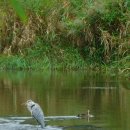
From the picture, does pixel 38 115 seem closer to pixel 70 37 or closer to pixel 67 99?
pixel 67 99

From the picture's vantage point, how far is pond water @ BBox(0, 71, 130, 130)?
1159 cm

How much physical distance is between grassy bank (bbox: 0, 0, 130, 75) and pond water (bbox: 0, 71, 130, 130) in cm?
209

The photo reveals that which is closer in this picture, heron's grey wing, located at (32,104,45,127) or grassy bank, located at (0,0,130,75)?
heron's grey wing, located at (32,104,45,127)

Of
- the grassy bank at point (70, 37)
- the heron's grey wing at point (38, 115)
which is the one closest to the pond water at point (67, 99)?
the heron's grey wing at point (38, 115)

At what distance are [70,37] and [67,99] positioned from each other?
39.6 ft

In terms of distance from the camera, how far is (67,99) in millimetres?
15922

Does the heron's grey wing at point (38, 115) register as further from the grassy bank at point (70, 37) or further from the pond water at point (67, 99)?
the grassy bank at point (70, 37)

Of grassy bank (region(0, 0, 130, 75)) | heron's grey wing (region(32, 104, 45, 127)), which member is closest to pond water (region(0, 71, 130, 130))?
heron's grey wing (region(32, 104, 45, 127))

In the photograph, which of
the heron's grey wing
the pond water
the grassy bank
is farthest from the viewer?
the grassy bank

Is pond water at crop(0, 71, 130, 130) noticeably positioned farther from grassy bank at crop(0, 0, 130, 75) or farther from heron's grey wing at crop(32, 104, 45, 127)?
grassy bank at crop(0, 0, 130, 75)

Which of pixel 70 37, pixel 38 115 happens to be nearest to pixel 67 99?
pixel 38 115

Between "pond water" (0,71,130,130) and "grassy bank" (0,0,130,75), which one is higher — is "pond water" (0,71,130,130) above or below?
below

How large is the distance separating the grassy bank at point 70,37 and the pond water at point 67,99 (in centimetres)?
209

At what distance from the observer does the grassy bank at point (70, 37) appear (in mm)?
26016
